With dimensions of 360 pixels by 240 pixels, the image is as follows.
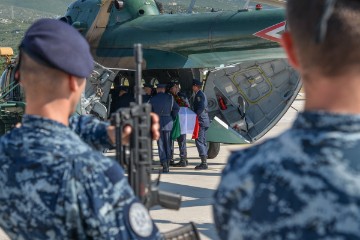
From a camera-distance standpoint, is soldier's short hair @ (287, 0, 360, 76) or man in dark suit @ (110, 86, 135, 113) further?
man in dark suit @ (110, 86, 135, 113)

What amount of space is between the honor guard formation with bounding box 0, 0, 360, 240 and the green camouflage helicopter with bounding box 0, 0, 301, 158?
827 cm

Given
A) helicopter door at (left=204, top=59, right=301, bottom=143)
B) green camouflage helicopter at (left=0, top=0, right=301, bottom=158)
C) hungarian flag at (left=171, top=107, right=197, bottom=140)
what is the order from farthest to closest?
1. helicopter door at (left=204, top=59, right=301, bottom=143)
2. hungarian flag at (left=171, top=107, right=197, bottom=140)
3. green camouflage helicopter at (left=0, top=0, right=301, bottom=158)

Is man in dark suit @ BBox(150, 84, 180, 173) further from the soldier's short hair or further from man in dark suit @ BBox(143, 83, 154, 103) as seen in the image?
the soldier's short hair

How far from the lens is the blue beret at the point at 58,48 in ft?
6.89

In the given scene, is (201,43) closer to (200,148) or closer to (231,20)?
(231,20)

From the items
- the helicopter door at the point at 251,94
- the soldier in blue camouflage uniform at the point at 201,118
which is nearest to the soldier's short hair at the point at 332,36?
the soldier in blue camouflage uniform at the point at 201,118

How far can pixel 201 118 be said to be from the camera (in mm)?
11664

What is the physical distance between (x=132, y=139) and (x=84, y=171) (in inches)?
17.9

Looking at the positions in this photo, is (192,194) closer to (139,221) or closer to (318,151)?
(139,221)

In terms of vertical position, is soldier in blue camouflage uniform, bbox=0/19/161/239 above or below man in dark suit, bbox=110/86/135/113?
above

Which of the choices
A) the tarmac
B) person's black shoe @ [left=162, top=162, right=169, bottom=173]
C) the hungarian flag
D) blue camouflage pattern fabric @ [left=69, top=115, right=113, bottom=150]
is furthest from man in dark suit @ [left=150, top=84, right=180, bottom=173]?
blue camouflage pattern fabric @ [left=69, top=115, right=113, bottom=150]

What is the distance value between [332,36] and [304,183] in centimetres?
30

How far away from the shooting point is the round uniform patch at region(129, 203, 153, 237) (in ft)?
6.64

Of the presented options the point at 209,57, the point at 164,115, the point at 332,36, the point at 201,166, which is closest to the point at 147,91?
the point at 164,115
